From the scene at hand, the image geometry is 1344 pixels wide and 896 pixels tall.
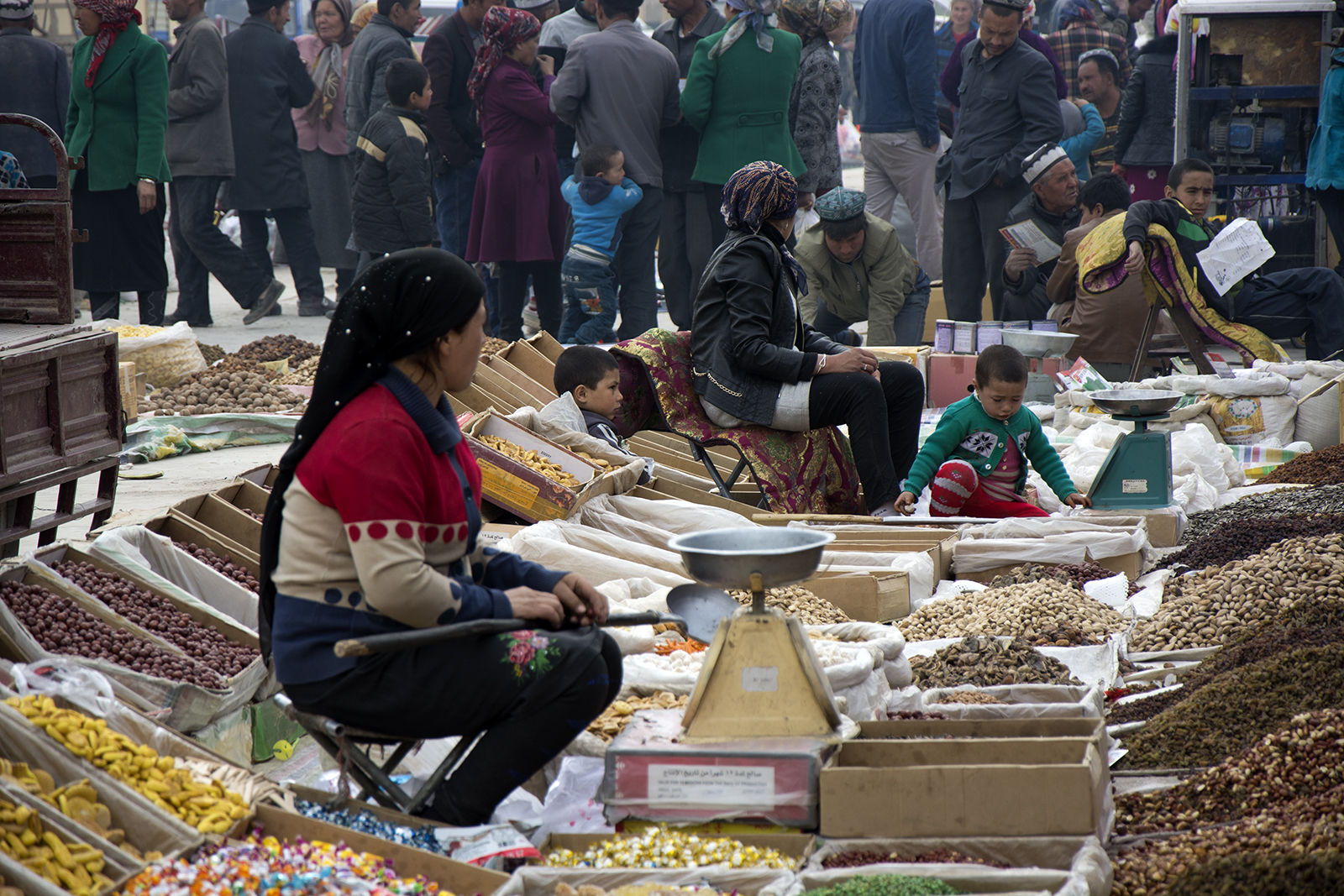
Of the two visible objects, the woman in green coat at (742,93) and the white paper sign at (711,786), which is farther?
the woman in green coat at (742,93)

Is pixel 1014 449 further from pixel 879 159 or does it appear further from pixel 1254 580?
pixel 879 159

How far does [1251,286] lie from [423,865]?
578cm

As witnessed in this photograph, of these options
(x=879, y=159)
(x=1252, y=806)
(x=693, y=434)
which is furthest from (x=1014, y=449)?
(x=879, y=159)

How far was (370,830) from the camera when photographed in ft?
7.50

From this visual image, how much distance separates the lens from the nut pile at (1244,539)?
13.5 feet

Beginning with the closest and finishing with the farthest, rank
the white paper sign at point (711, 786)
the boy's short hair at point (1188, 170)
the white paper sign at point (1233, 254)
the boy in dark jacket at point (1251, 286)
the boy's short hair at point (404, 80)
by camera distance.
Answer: the white paper sign at point (711, 786) → the white paper sign at point (1233, 254) → the boy in dark jacket at point (1251, 286) → the boy's short hair at point (1188, 170) → the boy's short hair at point (404, 80)

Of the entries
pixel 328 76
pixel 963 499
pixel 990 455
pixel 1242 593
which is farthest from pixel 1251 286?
pixel 328 76

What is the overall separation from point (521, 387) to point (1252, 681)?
3174mm

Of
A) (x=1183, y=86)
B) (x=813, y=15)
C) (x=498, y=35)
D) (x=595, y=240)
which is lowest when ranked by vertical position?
(x=595, y=240)

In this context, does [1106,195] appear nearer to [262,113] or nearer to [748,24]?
[748,24]

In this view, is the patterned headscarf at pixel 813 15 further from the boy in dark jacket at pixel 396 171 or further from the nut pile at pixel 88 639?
the nut pile at pixel 88 639

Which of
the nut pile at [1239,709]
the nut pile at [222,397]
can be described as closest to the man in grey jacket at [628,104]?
the nut pile at [222,397]

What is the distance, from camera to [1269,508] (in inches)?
193

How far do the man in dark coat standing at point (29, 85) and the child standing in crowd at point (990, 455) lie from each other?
5.74 meters
